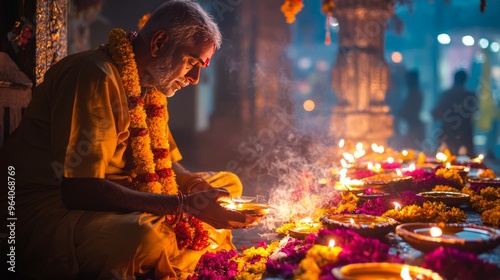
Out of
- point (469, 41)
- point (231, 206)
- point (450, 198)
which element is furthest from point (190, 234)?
point (469, 41)

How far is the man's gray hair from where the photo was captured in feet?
11.6

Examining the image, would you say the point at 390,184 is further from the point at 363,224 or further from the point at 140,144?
the point at 140,144

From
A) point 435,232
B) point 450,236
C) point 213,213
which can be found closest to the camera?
point 435,232

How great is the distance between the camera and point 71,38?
11.2 m

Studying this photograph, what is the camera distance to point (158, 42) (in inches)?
140

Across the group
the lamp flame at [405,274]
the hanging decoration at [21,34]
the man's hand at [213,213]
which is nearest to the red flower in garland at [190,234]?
the man's hand at [213,213]

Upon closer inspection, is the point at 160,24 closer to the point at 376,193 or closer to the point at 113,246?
the point at 113,246

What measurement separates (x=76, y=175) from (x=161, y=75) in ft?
3.12

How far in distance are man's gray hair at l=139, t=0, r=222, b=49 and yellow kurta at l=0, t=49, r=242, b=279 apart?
0.40 m

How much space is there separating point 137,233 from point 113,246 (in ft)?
0.48

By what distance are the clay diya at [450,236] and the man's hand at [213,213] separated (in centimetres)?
98

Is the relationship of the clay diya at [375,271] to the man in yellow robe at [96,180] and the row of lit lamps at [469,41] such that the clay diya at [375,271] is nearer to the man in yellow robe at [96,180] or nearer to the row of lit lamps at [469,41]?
the man in yellow robe at [96,180]

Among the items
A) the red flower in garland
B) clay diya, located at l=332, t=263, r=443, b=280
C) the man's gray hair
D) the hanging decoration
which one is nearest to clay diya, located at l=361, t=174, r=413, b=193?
the red flower in garland

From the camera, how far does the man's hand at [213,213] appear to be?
10.6 feet
